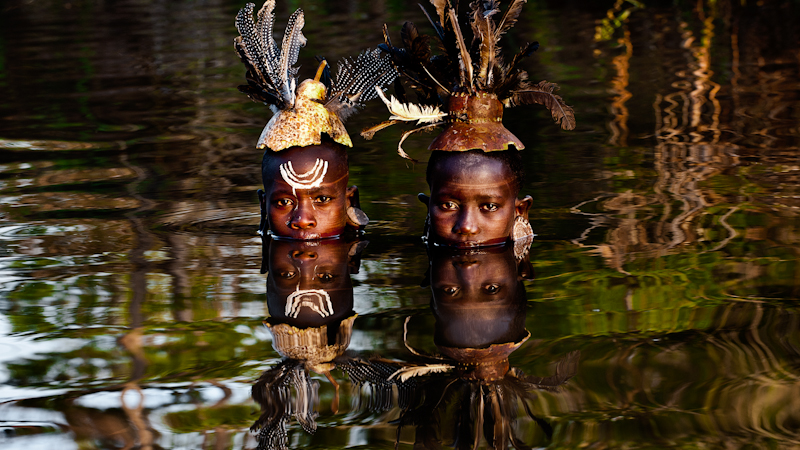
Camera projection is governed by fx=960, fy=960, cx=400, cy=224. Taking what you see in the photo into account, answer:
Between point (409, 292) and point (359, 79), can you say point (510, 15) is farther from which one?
point (409, 292)

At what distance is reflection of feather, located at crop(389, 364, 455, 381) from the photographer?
3.17 m

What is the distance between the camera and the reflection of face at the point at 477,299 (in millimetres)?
3510

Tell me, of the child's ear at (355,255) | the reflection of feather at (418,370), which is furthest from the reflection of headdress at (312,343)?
the child's ear at (355,255)

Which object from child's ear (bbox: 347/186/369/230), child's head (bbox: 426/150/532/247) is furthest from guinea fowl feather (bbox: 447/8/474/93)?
child's ear (bbox: 347/186/369/230)

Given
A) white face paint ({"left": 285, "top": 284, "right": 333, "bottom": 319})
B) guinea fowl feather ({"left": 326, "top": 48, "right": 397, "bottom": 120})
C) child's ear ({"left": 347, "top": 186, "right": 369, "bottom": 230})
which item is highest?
guinea fowl feather ({"left": 326, "top": 48, "right": 397, "bottom": 120})

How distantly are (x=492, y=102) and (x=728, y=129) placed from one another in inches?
132

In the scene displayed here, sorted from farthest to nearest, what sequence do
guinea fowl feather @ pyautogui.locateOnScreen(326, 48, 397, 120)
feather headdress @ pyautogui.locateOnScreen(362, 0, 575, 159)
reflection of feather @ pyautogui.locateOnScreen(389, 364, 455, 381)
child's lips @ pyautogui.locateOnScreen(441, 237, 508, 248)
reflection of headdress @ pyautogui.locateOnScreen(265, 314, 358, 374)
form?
1. guinea fowl feather @ pyautogui.locateOnScreen(326, 48, 397, 120)
2. child's lips @ pyautogui.locateOnScreen(441, 237, 508, 248)
3. feather headdress @ pyautogui.locateOnScreen(362, 0, 575, 159)
4. reflection of headdress @ pyautogui.locateOnScreen(265, 314, 358, 374)
5. reflection of feather @ pyautogui.locateOnScreen(389, 364, 455, 381)

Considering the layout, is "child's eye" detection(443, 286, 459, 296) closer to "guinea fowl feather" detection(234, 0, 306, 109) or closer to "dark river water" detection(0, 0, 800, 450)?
"dark river water" detection(0, 0, 800, 450)

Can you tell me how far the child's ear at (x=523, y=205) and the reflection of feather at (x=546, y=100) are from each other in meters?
0.40

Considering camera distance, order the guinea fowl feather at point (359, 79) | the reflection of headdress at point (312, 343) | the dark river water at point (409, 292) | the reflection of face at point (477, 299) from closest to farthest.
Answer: the dark river water at point (409, 292) → the reflection of headdress at point (312, 343) → the reflection of face at point (477, 299) → the guinea fowl feather at point (359, 79)

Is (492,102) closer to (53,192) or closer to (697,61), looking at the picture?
(53,192)

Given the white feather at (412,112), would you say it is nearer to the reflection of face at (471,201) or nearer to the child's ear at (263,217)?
the reflection of face at (471,201)

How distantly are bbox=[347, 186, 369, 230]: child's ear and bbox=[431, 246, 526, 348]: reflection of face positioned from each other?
64cm

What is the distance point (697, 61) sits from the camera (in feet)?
35.2
